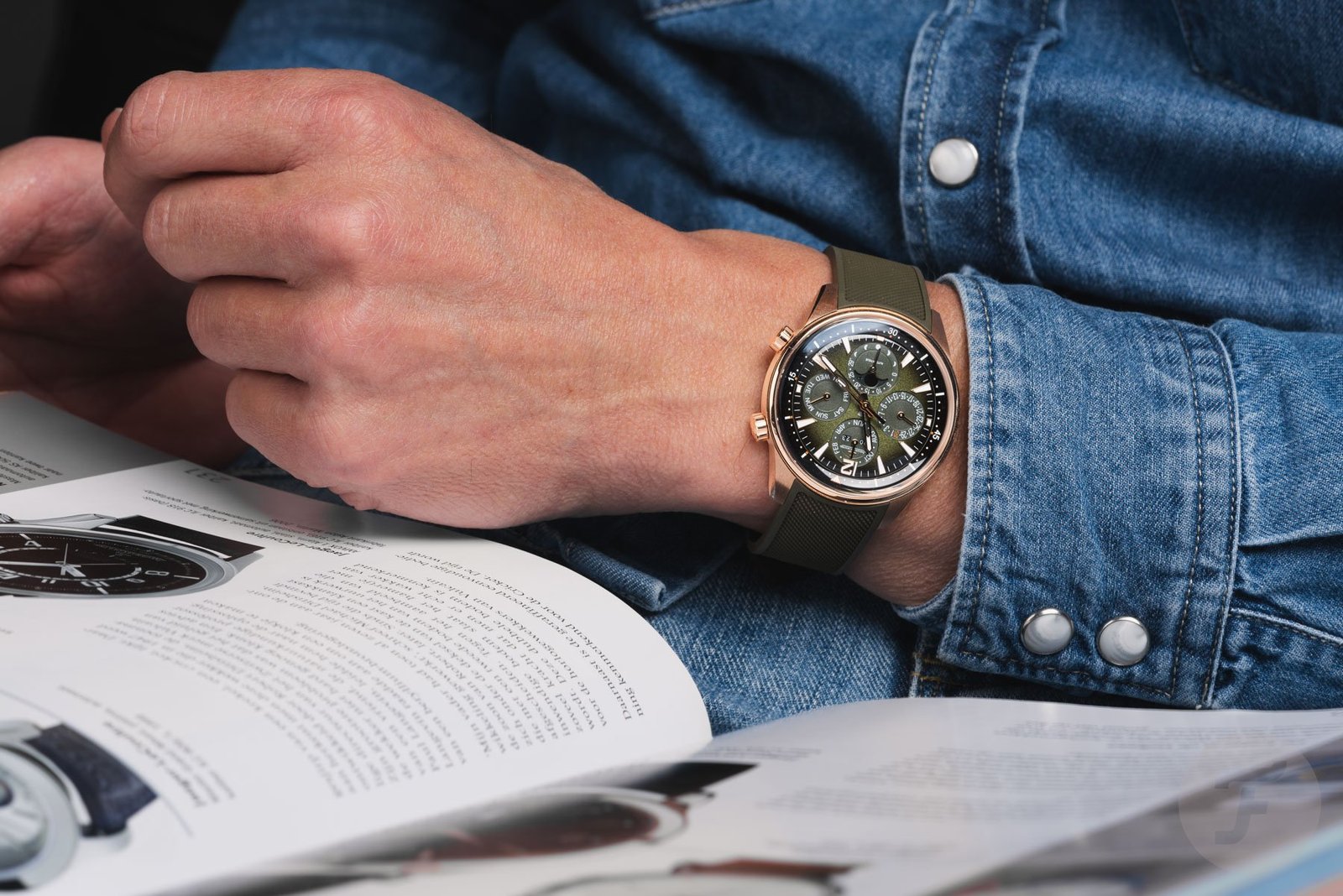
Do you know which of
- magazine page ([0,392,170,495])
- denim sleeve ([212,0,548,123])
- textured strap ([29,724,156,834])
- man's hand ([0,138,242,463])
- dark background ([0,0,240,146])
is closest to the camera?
textured strap ([29,724,156,834])

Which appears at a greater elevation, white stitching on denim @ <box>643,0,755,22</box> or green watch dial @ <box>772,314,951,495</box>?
white stitching on denim @ <box>643,0,755,22</box>

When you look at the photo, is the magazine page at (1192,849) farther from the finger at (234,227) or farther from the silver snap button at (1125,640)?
the finger at (234,227)

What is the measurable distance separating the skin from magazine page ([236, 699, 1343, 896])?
0.20m

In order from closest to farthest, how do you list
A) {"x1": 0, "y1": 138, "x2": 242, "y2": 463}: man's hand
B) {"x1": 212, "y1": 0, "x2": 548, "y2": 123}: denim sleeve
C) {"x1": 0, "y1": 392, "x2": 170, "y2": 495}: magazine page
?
{"x1": 0, "y1": 392, "x2": 170, "y2": 495}: magazine page, {"x1": 0, "y1": 138, "x2": 242, "y2": 463}: man's hand, {"x1": 212, "y1": 0, "x2": 548, "y2": 123}: denim sleeve

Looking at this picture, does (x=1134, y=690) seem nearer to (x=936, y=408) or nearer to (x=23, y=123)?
(x=936, y=408)

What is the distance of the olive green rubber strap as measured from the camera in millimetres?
690

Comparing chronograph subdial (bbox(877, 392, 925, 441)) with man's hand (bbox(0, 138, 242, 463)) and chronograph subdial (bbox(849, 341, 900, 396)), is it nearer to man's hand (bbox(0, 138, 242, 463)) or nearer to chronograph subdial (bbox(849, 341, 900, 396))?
chronograph subdial (bbox(849, 341, 900, 396))

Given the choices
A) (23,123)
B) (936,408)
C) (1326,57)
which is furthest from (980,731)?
(23,123)

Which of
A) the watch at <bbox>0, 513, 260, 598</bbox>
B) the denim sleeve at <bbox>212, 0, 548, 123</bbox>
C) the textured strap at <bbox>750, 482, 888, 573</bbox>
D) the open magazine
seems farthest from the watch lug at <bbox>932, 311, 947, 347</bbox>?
the denim sleeve at <bbox>212, 0, 548, 123</bbox>

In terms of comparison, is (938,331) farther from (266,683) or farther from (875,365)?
(266,683)

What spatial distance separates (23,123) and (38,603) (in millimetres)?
1306

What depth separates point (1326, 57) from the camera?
0.76 m

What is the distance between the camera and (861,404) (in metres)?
0.70

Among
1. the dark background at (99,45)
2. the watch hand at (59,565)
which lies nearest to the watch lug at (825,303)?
the watch hand at (59,565)
